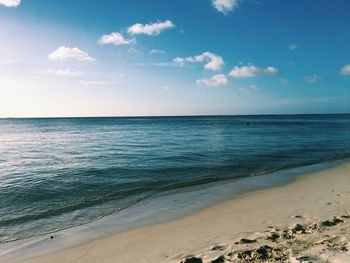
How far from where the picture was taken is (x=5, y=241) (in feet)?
27.9

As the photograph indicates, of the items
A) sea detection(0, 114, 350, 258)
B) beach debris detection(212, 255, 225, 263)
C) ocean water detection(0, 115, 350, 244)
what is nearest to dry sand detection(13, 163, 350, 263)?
beach debris detection(212, 255, 225, 263)

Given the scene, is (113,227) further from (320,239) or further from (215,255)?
(320,239)

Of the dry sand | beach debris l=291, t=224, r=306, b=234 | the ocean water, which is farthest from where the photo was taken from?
the ocean water

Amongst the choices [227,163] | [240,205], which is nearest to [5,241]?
[240,205]

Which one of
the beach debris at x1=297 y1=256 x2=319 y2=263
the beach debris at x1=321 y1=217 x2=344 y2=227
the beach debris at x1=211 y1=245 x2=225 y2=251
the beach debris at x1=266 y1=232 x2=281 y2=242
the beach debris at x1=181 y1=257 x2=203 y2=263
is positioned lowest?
the beach debris at x1=211 y1=245 x2=225 y2=251

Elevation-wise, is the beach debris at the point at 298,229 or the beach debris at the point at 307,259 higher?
the beach debris at the point at 307,259

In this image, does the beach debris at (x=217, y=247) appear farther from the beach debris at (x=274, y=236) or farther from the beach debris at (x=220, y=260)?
the beach debris at (x=274, y=236)

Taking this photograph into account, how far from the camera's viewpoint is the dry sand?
20.4 ft

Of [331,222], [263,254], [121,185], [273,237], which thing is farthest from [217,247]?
[121,185]

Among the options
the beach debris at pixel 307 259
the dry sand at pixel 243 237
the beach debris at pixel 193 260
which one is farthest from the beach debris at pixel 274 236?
the beach debris at pixel 193 260

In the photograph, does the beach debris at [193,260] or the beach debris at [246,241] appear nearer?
the beach debris at [193,260]

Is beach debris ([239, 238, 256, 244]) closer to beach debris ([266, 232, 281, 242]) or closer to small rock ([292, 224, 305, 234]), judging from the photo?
beach debris ([266, 232, 281, 242])

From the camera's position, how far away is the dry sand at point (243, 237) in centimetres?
620

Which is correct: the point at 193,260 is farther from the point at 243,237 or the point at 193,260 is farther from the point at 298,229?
the point at 298,229
